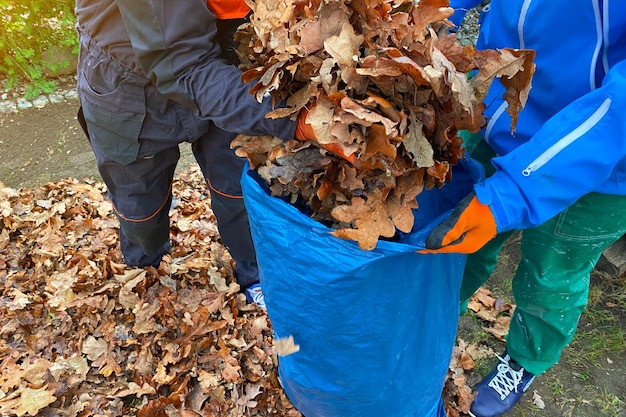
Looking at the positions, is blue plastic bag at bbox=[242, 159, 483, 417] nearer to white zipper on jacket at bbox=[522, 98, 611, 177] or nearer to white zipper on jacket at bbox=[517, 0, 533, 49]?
white zipper on jacket at bbox=[522, 98, 611, 177]

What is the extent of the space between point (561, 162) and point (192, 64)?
1.00 metres

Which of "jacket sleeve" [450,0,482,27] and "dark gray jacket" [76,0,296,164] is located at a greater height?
"jacket sleeve" [450,0,482,27]

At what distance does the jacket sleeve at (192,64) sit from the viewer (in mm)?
1359

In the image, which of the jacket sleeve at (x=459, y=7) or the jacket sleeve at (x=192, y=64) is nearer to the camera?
the jacket sleeve at (x=192, y=64)

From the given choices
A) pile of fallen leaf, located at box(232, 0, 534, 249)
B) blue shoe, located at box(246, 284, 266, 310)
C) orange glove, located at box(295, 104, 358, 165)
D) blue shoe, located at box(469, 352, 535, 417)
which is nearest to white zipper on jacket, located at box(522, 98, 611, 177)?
pile of fallen leaf, located at box(232, 0, 534, 249)

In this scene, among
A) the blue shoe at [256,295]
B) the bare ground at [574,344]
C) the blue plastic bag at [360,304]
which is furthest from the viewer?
the blue shoe at [256,295]

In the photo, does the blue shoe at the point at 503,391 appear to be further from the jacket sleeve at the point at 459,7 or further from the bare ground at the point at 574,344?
the jacket sleeve at the point at 459,7

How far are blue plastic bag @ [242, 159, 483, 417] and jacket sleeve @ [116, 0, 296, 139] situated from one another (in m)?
0.17

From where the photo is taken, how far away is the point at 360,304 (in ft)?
4.42

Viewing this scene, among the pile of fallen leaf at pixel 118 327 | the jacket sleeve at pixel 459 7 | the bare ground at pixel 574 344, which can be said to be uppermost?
the jacket sleeve at pixel 459 7

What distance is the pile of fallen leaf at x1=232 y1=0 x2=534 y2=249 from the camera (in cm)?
104

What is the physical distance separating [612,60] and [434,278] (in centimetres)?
71

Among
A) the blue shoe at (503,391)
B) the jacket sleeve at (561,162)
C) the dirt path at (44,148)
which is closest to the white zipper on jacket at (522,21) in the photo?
the jacket sleeve at (561,162)

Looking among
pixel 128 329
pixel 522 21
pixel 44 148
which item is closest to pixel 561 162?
pixel 522 21
